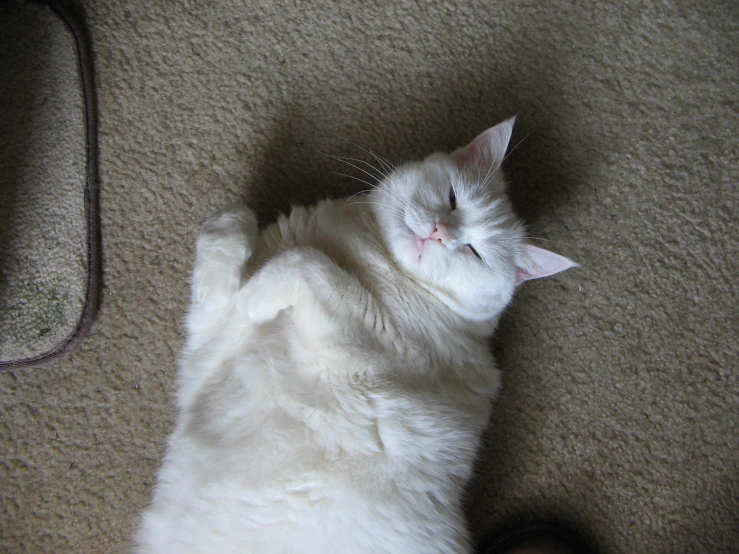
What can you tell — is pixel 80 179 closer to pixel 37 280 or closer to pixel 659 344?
pixel 37 280

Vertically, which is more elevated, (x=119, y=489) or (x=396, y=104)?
(x=396, y=104)

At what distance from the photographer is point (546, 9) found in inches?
53.6

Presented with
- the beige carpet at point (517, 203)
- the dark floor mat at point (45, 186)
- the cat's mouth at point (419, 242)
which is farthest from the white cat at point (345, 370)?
the dark floor mat at point (45, 186)

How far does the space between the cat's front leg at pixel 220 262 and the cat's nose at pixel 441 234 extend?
0.38 metres

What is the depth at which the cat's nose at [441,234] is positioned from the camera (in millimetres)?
972

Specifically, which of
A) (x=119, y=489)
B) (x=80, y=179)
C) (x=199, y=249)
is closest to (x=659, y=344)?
(x=199, y=249)

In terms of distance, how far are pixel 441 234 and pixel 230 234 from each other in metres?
0.42

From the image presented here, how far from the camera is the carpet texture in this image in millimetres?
1215

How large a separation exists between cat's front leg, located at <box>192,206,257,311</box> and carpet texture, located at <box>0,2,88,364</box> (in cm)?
43

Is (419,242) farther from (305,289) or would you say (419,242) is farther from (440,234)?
(305,289)

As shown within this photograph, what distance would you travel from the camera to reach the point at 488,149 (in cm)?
111

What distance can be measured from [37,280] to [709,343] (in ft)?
5.69

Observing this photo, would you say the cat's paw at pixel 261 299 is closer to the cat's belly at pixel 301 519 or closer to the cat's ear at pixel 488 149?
the cat's belly at pixel 301 519

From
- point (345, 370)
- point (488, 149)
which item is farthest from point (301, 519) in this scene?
point (488, 149)
